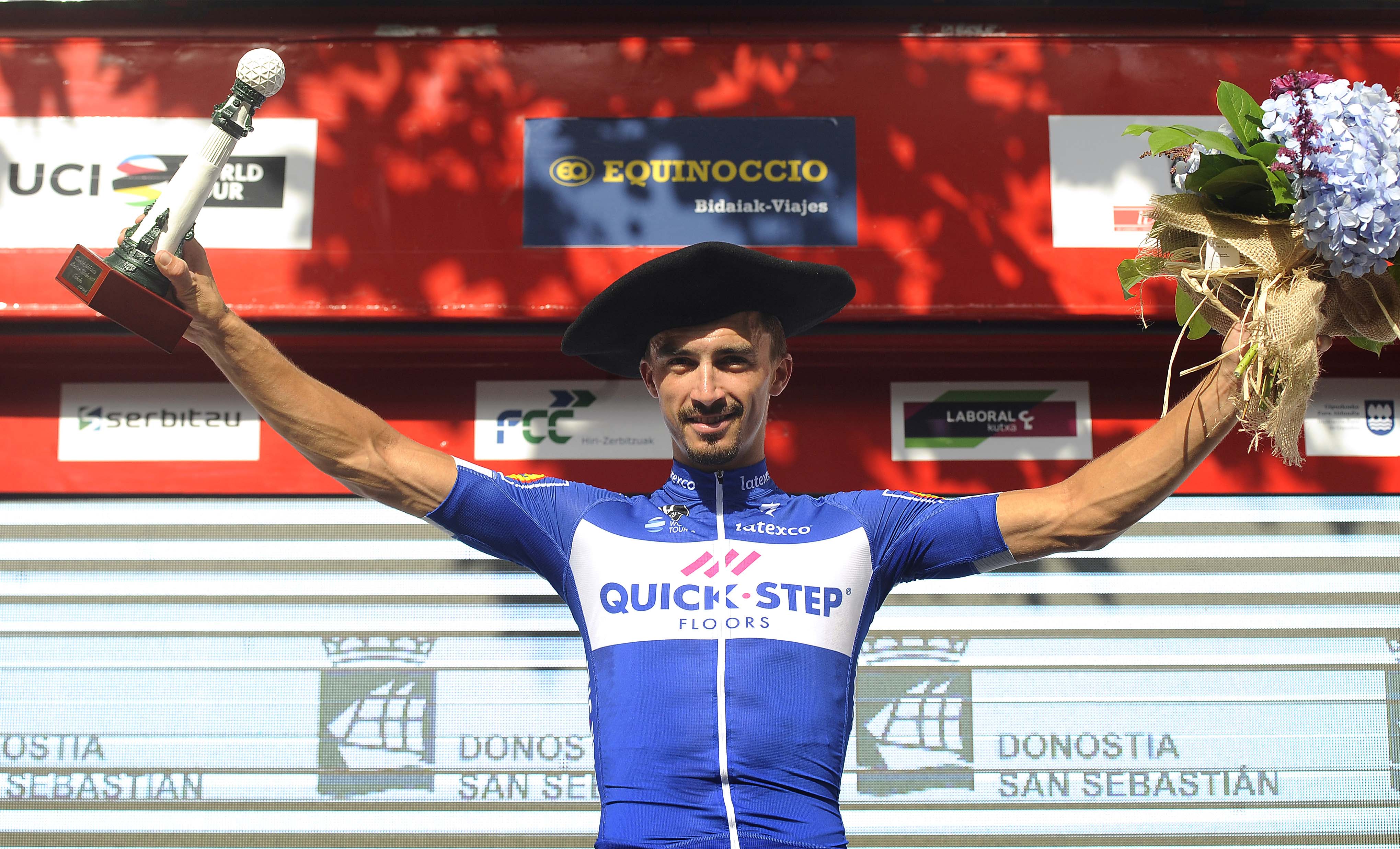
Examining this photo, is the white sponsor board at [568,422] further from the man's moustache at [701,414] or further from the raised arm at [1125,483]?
the raised arm at [1125,483]

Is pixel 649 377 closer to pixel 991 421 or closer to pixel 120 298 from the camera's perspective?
pixel 120 298

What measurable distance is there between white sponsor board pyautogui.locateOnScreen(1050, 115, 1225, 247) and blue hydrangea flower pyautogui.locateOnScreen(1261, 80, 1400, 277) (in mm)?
1991

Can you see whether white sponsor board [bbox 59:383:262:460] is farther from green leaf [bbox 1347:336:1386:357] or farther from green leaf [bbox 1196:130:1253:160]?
green leaf [bbox 1347:336:1386:357]

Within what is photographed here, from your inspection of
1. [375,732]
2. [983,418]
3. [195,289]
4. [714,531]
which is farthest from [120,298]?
[983,418]

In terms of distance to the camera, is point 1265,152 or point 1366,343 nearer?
point 1265,152

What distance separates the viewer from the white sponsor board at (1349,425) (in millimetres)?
4059

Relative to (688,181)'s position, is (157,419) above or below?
below

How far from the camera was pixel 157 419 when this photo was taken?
158 inches

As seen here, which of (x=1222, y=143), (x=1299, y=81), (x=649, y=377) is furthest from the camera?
(x=649, y=377)

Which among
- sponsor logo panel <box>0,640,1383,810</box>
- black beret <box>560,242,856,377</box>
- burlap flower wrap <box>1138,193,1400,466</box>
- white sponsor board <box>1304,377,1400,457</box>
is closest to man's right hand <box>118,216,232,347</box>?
black beret <box>560,242,856,377</box>

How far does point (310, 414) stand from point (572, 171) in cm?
211

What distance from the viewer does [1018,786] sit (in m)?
3.92

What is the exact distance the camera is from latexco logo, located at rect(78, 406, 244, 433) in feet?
13.1

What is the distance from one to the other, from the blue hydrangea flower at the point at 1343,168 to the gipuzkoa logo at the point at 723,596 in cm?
110
